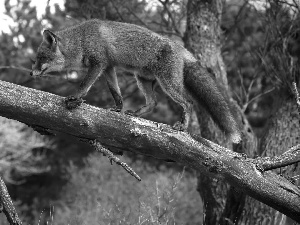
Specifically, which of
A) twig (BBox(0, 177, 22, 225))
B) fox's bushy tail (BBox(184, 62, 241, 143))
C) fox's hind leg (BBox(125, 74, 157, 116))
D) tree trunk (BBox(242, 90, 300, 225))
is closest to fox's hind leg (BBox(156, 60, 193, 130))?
fox's bushy tail (BBox(184, 62, 241, 143))

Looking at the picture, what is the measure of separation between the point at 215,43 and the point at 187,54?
1.83m

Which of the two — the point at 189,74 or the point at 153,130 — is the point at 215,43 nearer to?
the point at 189,74

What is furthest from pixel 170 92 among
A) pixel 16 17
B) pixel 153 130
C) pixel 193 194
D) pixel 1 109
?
pixel 193 194

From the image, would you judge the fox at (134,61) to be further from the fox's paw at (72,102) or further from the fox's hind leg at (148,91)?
the fox's paw at (72,102)

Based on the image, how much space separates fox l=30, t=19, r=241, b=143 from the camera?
208 inches

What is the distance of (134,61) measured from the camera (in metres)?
5.40

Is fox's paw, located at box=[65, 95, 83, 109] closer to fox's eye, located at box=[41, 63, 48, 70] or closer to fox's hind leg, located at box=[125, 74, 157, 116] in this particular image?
fox's eye, located at box=[41, 63, 48, 70]

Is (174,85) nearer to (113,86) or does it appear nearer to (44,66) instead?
(113,86)

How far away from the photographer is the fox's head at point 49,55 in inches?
208

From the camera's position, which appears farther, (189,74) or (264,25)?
(264,25)

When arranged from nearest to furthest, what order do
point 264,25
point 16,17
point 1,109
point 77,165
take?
1. point 1,109
2. point 264,25
3. point 16,17
4. point 77,165

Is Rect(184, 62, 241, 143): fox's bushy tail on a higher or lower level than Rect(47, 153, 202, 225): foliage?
higher

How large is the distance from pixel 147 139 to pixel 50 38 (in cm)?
186

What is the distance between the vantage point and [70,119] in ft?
13.2
